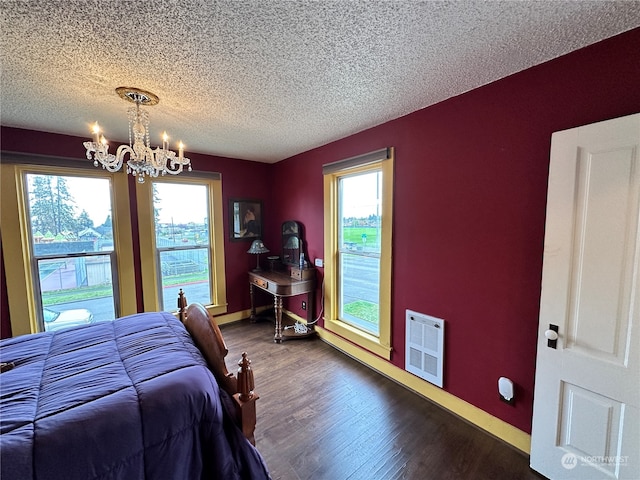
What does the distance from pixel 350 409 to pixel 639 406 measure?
5.36ft

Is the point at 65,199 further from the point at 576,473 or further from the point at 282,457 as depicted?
the point at 576,473

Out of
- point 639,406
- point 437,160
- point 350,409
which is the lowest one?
point 350,409

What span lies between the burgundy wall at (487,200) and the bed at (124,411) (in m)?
1.56

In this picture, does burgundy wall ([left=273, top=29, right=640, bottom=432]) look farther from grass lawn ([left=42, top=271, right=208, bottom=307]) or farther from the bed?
grass lawn ([left=42, top=271, right=208, bottom=307])

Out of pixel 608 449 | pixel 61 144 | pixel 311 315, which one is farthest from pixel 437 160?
pixel 61 144

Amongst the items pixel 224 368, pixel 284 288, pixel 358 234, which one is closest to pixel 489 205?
pixel 358 234

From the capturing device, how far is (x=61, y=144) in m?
2.69

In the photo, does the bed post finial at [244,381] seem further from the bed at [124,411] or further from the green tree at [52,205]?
the green tree at [52,205]

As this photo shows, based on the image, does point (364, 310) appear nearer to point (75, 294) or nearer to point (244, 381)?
point (244, 381)

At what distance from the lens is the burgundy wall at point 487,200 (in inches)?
Answer: 56.4

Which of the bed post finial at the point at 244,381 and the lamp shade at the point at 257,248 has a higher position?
the lamp shade at the point at 257,248

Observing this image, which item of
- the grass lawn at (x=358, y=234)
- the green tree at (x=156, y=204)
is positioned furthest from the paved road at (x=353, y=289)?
the green tree at (x=156, y=204)

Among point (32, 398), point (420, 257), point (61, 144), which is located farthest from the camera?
point (61, 144)

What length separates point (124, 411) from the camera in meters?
1.12
